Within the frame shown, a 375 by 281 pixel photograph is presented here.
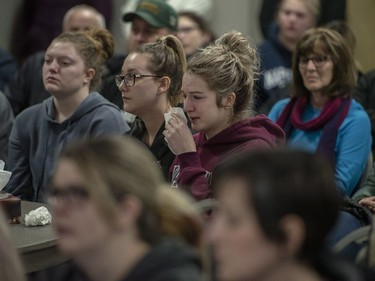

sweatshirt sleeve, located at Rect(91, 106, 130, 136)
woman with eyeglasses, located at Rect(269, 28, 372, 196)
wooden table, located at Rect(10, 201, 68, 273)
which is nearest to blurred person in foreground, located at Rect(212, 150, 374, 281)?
wooden table, located at Rect(10, 201, 68, 273)

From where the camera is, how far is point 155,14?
5.25 meters

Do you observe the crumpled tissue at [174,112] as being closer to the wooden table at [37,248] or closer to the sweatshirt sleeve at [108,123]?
the sweatshirt sleeve at [108,123]

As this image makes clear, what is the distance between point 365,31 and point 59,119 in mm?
2444

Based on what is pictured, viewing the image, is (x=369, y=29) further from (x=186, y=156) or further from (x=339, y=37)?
(x=186, y=156)

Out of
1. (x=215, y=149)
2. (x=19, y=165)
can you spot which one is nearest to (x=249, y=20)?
(x=19, y=165)

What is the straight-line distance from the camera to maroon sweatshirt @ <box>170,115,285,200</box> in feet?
11.3

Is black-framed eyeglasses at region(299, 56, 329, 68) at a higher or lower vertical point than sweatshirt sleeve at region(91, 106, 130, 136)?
higher

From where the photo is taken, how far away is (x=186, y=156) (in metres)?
3.54

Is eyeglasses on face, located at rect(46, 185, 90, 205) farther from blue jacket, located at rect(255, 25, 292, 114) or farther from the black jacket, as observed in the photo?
blue jacket, located at rect(255, 25, 292, 114)

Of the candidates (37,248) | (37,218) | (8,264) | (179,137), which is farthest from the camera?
(179,137)

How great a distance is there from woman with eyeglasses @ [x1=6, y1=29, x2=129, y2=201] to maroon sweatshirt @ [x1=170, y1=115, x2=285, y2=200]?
0.61 m

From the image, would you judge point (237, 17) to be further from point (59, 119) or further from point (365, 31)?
point (59, 119)

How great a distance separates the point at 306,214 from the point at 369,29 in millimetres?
4434

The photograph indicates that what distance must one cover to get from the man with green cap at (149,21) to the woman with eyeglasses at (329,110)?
2.96 ft
